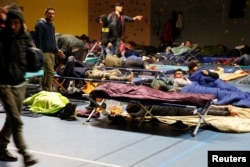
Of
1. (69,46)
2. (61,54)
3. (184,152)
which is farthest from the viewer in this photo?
(69,46)

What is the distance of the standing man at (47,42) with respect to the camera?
7465 mm

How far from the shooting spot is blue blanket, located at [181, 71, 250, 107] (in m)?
6.68

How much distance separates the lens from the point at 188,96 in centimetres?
560

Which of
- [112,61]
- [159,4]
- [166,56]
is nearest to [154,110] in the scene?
[112,61]

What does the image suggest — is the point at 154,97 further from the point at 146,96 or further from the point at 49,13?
the point at 49,13

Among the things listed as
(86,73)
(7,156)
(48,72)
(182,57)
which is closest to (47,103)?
(48,72)

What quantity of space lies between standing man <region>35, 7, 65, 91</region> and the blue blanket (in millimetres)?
2350

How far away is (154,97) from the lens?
5711 mm

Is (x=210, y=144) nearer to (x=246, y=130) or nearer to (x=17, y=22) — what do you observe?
(x=246, y=130)

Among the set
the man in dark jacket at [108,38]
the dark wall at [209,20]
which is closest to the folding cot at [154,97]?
the man in dark jacket at [108,38]

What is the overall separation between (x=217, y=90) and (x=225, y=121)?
3.28 ft

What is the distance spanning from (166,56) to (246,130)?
866cm

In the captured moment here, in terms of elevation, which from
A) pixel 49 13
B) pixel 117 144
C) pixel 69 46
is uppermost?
pixel 49 13

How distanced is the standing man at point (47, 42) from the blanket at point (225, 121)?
2.36m
